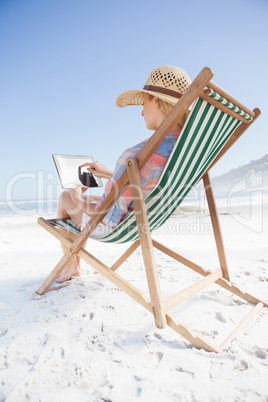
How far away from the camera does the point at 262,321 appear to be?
1728 millimetres

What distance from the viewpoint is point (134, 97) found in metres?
1.90

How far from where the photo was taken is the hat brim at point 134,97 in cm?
153

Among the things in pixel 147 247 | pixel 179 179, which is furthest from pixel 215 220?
pixel 147 247

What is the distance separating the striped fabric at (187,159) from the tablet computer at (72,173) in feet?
1.42

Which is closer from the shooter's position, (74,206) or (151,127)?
(151,127)

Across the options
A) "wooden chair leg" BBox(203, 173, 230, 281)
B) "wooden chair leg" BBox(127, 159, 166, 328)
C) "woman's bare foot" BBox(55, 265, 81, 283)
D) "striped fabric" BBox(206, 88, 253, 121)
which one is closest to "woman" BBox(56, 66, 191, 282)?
"wooden chair leg" BBox(127, 159, 166, 328)

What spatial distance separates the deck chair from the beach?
0.13 metres

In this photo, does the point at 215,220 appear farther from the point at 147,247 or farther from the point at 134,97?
the point at 134,97

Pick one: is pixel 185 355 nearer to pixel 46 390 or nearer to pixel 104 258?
pixel 46 390

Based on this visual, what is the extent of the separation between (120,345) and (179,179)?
3.46 ft

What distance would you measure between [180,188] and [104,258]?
6.92ft

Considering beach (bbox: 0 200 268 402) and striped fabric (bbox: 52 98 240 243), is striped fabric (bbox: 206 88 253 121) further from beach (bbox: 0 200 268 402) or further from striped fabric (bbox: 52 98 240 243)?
beach (bbox: 0 200 268 402)

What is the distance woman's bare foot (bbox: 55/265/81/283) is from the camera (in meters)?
2.54

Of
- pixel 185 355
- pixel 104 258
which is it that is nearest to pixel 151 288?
pixel 185 355
